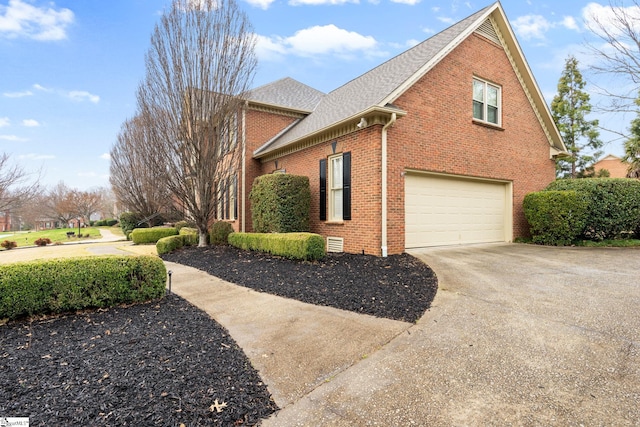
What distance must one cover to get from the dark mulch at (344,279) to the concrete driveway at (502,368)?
44cm

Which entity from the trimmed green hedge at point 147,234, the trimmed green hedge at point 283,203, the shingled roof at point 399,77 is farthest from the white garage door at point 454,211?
the trimmed green hedge at point 147,234

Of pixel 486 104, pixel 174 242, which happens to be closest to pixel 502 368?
pixel 486 104

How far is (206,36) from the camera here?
380 inches

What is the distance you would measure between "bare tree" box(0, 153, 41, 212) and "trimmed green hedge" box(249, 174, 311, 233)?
10.0 m

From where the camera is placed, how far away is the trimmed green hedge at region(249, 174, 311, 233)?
9055mm

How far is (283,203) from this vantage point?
29.8 feet

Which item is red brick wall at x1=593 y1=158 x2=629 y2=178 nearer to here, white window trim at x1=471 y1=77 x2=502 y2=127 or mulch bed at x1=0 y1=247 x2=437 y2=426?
white window trim at x1=471 y1=77 x2=502 y2=127

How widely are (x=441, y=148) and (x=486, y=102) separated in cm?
292

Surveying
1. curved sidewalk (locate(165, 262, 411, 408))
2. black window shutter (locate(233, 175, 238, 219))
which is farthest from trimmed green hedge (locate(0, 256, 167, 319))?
black window shutter (locate(233, 175, 238, 219))

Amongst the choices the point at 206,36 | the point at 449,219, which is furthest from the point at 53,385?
the point at 206,36

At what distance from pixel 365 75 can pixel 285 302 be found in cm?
1010

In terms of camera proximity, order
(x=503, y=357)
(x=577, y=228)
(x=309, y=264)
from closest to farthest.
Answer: (x=503, y=357)
(x=309, y=264)
(x=577, y=228)

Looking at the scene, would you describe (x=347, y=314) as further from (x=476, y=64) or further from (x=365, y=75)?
(x=365, y=75)

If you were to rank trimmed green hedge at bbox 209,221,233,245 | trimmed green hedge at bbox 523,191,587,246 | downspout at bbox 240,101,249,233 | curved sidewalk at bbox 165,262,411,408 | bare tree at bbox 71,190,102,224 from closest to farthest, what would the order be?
1. curved sidewalk at bbox 165,262,411,408
2. trimmed green hedge at bbox 523,191,587,246
3. trimmed green hedge at bbox 209,221,233,245
4. downspout at bbox 240,101,249,233
5. bare tree at bbox 71,190,102,224
